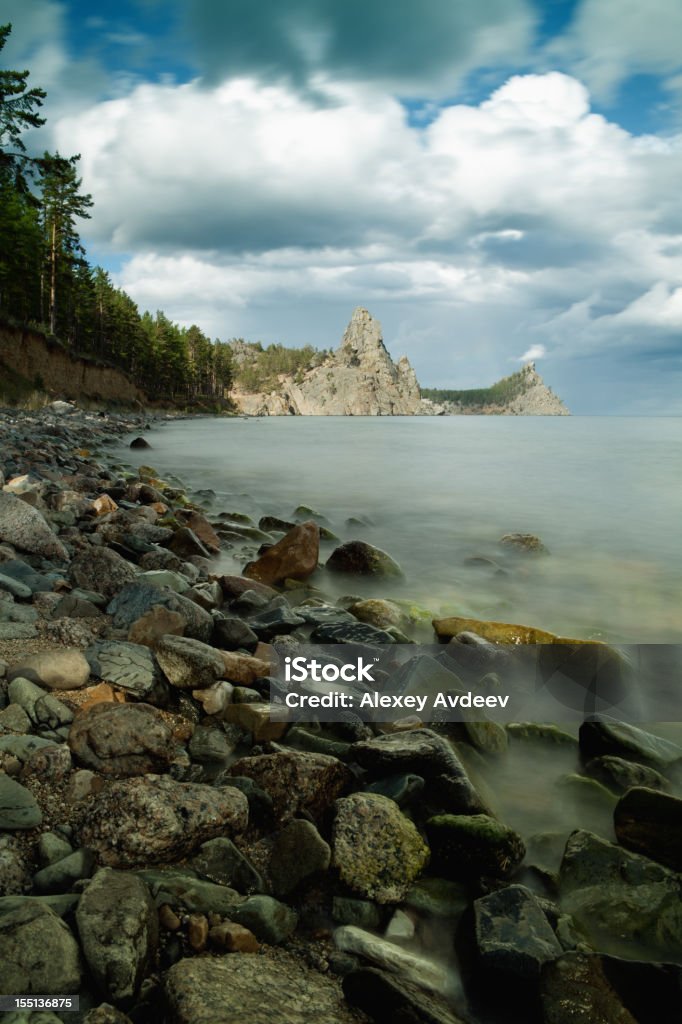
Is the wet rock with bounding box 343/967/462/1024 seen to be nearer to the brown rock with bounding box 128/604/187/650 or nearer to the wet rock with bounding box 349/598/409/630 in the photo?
the brown rock with bounding box 128/604/187/650

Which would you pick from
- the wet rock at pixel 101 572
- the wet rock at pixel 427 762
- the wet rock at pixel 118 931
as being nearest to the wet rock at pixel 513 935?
the wet rock at pixel 427 762

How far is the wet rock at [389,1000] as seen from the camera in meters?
2.15

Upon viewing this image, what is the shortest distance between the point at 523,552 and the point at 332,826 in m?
9.15

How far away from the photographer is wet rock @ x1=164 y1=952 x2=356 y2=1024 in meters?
2.00

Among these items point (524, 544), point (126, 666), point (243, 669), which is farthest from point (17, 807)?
point (524, 544)

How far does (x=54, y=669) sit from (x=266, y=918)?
2.04 m

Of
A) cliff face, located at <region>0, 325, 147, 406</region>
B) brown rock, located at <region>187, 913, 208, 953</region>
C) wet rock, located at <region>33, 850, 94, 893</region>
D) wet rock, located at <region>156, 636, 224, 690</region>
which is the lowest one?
Result: brown rock, located at <region>187, 913, 208, 953</region>

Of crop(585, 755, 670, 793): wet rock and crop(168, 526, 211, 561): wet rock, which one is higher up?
crop(168, 526, 211, 561): wet rock

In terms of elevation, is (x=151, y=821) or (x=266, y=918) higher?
(x=151, y=821)

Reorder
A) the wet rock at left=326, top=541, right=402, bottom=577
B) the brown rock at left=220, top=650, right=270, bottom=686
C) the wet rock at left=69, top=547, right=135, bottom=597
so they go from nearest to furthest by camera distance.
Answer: the brown rock at left=220, top=650, right=270, bottom=686
the wet rock at left=69, top=547, right=135, bottom=597
the wet rock at left=326, top=541, right=402, bottom=577

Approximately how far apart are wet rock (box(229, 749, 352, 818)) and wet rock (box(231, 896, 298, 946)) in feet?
1.82

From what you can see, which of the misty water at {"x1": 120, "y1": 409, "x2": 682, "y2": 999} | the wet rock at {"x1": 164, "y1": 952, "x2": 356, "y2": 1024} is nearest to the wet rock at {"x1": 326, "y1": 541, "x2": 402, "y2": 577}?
the misty water at {"x1": 120, "y1": 409, "x2": 682, "y2": 999}

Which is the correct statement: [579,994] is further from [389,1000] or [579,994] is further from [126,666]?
[126,666]

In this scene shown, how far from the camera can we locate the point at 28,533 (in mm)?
6477
